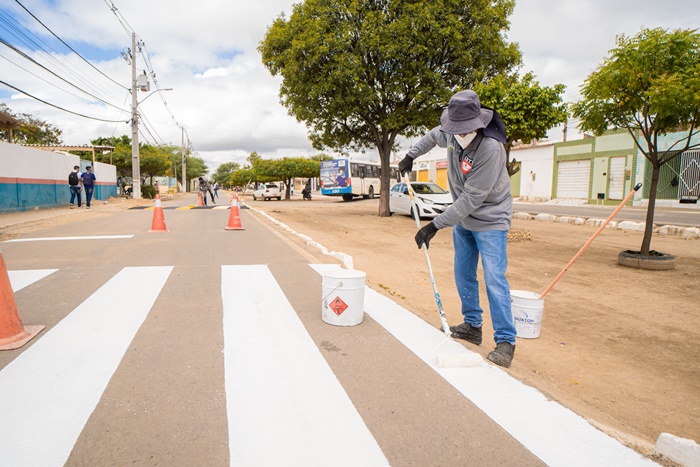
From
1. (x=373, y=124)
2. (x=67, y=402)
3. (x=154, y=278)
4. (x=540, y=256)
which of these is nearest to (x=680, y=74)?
(x=540, y=256)

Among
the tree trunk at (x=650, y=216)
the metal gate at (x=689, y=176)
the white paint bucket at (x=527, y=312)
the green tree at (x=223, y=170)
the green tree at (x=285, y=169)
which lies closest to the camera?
the white paint bucket at (x=527, y=312)

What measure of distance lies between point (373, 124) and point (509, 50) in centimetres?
578

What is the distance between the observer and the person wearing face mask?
3.27 meters

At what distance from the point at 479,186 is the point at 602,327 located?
→ 278 cm

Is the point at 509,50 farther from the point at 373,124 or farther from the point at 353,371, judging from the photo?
the point at 353,371

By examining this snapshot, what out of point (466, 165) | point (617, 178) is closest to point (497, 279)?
point (466, 165)

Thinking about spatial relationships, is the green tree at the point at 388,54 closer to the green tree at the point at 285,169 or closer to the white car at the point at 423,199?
the white car at the point at 423,199

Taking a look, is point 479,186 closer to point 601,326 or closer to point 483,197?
point 483,197

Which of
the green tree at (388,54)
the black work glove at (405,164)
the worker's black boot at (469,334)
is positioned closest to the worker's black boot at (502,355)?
the worker's black boot at (469,334)

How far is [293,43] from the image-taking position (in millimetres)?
16078

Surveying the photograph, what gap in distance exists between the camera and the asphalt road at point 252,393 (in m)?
2.18

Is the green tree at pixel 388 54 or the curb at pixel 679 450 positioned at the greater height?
the green tree at pixel 388 54

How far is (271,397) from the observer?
2699 millimetres

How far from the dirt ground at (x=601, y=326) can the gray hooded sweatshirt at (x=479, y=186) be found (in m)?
1.07
